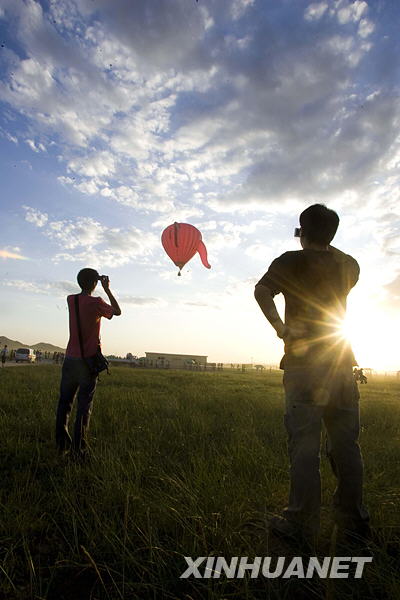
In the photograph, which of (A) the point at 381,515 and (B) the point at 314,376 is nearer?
(B) the point at 314,376

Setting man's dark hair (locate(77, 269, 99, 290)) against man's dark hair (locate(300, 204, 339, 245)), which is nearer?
man's dark hair (locate(300, 204, 339, 245))

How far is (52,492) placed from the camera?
2875mm

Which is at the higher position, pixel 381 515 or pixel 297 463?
pixel 297 463

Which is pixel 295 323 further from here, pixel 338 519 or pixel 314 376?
pixel 338 519

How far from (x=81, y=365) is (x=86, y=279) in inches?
40.9

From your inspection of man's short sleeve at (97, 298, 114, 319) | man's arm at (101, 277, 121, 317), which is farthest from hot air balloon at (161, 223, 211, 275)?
man's short sleeve at (97, 298, 114, 319)

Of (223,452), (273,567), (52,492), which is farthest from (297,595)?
(223,452)

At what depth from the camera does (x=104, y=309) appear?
4234mm

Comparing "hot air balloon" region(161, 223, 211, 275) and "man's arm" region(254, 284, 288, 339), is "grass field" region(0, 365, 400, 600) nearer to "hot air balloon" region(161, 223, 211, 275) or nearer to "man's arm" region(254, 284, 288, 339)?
"man's arm" region(254, 284, 288, 339)

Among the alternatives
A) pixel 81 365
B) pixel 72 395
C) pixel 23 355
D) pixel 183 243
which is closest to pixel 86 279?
pixel 81 365

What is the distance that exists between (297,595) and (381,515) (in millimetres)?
1104

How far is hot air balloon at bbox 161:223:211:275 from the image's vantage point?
9742 mm

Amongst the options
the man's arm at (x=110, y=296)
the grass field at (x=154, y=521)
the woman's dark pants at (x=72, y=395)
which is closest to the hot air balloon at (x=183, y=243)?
the man's arm at (x=110, y=296)

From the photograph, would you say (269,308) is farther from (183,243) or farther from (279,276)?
(183,243)
